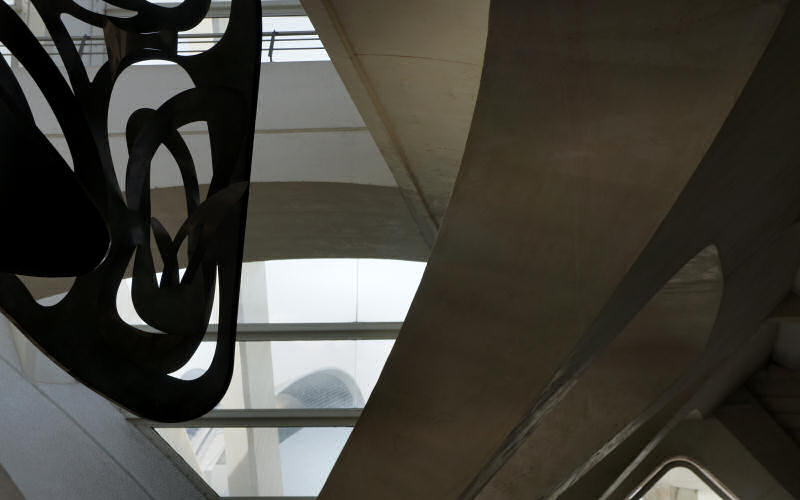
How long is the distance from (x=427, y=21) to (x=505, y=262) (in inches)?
86.8

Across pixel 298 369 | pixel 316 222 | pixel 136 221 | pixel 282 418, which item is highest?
pixel 316 222

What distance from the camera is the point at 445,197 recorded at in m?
8.84

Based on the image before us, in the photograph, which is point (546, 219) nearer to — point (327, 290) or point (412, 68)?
point (412, 68)

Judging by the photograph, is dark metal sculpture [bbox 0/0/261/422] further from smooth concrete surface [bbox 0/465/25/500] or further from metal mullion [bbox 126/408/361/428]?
metal mullion [bbox 126/408/361/428]

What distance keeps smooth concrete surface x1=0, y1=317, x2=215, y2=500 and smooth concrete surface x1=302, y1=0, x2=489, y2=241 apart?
6.61 meters

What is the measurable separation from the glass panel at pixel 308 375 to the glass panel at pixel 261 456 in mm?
459

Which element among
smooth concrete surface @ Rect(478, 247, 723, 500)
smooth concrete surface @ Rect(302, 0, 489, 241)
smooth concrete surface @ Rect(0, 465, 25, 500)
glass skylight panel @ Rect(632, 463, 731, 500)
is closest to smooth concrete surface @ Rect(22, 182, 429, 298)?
smooth concrete surface @ Rect(302, 0, 489, 241)

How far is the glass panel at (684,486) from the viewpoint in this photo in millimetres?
13609

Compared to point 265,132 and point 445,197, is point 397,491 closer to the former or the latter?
point 445,197

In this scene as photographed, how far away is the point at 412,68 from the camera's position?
6438 mm

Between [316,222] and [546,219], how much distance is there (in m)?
7.70

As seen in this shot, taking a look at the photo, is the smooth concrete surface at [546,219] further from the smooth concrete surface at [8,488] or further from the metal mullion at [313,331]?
the metal mullion at [313,331]

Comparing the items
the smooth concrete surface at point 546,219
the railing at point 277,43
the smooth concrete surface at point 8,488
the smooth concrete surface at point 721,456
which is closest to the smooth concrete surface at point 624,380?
the smooth concrete surface at point 546,219

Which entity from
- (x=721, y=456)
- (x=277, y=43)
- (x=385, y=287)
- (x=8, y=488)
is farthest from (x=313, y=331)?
(x=721, y=456)
